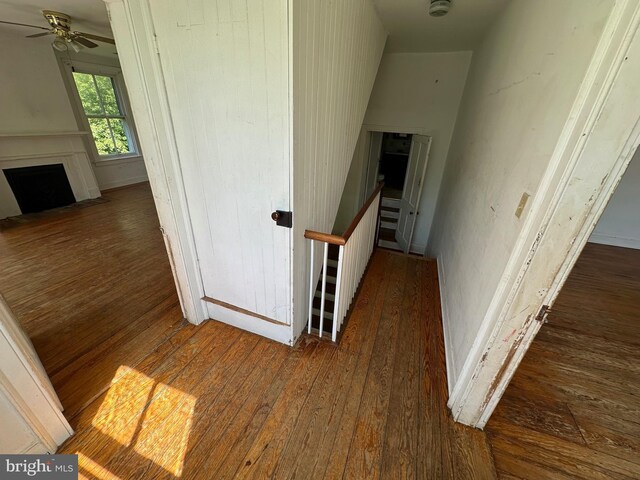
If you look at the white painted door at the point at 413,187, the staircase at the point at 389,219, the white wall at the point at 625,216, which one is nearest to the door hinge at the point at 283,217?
the white painted door at the point at 413,187

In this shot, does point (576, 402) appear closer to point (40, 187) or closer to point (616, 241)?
point (616, 241)

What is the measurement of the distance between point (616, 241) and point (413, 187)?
118 inches

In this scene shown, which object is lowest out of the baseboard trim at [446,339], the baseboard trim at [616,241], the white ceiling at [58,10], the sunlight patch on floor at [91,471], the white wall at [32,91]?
the sunlight patch on floor at [91,471]

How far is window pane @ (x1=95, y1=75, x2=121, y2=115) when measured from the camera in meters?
5.08

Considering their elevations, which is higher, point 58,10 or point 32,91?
point 58,10

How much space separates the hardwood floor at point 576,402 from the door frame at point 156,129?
2.16 m

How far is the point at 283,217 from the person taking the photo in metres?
1.44

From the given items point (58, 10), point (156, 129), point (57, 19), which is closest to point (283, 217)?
point (156, 129)

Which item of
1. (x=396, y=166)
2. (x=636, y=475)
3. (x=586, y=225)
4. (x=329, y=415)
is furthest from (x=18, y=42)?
(x=396, y=166)

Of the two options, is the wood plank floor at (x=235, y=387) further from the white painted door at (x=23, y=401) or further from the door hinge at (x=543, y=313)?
the door hinge at (x=543, y=313)

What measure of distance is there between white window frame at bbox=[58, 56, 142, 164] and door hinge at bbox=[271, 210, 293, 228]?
5.26 metres

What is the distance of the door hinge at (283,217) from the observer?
1.43 meters

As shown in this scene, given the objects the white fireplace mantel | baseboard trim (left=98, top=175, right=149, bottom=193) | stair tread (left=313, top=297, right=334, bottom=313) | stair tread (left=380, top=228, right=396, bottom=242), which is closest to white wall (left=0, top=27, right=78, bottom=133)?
the white fireplace mantel

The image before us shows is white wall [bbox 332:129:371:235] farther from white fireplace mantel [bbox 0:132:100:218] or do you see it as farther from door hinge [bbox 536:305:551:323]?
white fireplace mantel [bbox 0:132:100:218]
